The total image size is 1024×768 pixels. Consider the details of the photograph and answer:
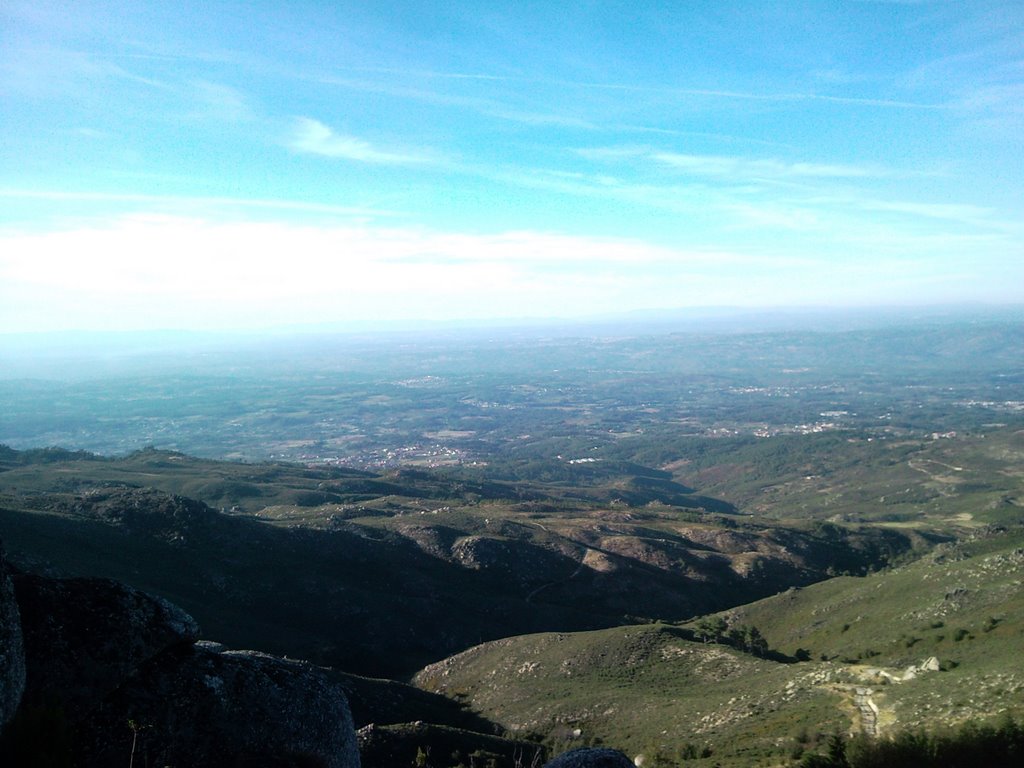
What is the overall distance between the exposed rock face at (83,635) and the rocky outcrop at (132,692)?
2 cm

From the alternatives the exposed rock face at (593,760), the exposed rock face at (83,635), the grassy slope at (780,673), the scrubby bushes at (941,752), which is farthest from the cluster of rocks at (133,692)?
the grassy slope at (780,673)

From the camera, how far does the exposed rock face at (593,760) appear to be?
19.7 m

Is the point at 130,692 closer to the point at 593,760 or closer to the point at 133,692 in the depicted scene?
the point at 133,692

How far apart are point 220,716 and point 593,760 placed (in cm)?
1128

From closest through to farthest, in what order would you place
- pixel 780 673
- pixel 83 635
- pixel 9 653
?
pixel 9 653, pixel 83 635, pixel 780 673

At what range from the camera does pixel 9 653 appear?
1371 cm

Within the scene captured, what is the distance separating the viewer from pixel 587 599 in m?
80.0

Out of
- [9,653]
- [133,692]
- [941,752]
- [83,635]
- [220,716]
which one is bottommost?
[941,752]

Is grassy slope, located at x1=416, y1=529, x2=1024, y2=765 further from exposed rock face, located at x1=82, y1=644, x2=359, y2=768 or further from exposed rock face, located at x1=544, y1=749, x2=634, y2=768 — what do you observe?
exposed rock face, located at x1=82, y1=644, x2=359, y2=768

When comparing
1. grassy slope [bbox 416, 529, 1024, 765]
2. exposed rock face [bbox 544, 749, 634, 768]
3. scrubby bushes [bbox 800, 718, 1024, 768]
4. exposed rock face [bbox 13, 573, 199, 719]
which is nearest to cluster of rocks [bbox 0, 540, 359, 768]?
exposed rock face [bbox 13, 573, 199, 719]

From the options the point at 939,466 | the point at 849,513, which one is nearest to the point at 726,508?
the point at 849,513

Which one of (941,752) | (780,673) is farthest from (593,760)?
(780,673)

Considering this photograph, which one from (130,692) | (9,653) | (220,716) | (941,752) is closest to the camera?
(9,653)

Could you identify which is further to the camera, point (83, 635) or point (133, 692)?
point (133, 692)
